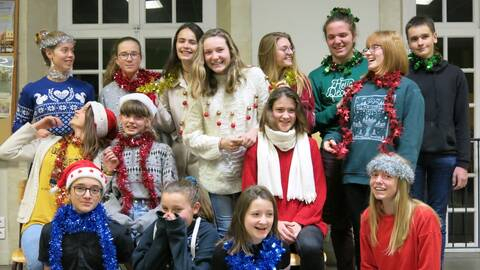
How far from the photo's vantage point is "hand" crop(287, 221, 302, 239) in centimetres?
316

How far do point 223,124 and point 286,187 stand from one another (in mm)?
480

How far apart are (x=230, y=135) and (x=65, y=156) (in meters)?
0.92

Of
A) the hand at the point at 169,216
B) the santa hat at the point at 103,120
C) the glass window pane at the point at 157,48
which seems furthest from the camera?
the glass window pane at the point at 157,48

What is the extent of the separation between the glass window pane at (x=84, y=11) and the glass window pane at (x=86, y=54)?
0.64 ft

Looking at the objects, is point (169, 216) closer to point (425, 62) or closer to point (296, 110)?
point (296, 110)

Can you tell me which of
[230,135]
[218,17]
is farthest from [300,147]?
[218,17]

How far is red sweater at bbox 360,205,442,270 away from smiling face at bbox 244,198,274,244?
547 mm

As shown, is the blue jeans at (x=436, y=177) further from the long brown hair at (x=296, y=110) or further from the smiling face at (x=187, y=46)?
the smiling face at (x=187, y=46)

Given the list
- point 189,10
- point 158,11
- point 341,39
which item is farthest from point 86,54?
point 341,39

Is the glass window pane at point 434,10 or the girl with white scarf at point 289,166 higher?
the glass window pane at point 434,10

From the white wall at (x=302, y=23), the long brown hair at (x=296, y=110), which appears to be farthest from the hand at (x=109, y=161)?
the white wall at (x=302, y=23)

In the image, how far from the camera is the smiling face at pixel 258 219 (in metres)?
2.94

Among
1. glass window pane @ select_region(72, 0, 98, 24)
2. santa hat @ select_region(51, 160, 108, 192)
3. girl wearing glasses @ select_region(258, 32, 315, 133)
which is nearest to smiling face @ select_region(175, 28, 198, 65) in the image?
girl wearing glasses @ select_region(258, 32, 315, 133)

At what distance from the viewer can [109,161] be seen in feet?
11.1
